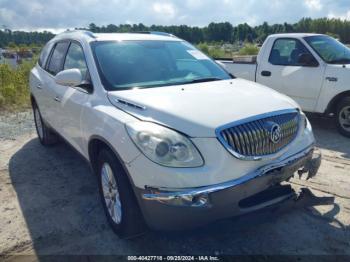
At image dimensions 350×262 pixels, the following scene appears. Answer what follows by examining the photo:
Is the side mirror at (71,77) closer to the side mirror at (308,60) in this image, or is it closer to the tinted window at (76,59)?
the tinted window at (76,59)

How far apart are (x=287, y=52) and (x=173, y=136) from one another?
5.01m

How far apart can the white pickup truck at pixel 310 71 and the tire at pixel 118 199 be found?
4.53 meters

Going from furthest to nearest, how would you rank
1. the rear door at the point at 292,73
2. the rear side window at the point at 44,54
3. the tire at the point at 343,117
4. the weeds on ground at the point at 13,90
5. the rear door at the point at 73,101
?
the weeds on ground at the point at 13,90 < the rear door at the point at 292,73 < the tire at the point at 343,117 < the rear side window at the point at 44,54 < the rear door at the point at 73,101

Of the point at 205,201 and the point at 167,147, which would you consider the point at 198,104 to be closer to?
the point at 167,147

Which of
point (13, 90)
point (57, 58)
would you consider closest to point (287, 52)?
point (57, 58)

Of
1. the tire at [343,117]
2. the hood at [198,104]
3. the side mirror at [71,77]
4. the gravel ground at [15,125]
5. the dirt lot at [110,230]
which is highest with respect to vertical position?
the side mirror at [71,77]

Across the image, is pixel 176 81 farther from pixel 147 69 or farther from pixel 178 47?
pixel 178 47

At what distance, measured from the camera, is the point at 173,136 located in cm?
252

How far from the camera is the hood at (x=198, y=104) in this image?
2.58 metres

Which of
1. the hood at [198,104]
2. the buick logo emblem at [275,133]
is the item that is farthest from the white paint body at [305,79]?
the buick logo emblem at [275,133]

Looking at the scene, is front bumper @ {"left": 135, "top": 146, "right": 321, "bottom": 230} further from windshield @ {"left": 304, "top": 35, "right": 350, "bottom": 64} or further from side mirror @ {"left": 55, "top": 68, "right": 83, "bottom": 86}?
windshield @ {"left": 304, "top": 35, "right": 350, "bottom": 64}

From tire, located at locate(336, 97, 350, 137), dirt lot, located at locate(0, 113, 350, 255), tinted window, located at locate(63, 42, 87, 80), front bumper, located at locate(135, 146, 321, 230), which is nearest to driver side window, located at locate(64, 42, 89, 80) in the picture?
tinted window, located at locate(63, 42, 87, 80)

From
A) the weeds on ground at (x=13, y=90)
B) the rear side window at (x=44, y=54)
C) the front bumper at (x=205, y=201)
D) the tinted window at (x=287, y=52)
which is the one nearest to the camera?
the front bumper at (x=205, y=201)

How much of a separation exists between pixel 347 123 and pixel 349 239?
3.44m
